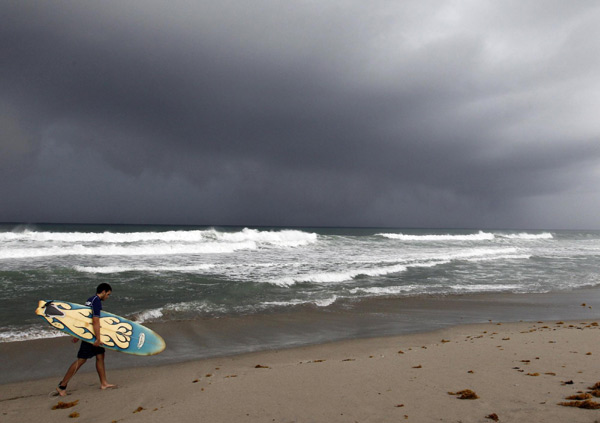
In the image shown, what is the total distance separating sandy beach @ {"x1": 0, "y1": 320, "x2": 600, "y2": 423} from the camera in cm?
412

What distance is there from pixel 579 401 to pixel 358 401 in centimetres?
241

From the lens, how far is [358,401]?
448 cm

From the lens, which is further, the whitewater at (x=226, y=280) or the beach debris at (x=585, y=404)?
the whitewater at (x=226, y=280)

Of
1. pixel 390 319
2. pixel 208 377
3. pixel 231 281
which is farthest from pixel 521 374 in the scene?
pixel 231 281

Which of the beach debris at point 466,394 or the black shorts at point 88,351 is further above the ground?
the beach debris at point 466,394

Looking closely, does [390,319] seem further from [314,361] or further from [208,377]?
[208,377]

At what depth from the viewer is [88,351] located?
19.0 ft

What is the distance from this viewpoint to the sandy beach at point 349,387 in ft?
13.5

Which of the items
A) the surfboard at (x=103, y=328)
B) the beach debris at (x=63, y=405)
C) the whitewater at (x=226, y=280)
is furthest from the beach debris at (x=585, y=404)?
the whitewater at (x=226, y=280)

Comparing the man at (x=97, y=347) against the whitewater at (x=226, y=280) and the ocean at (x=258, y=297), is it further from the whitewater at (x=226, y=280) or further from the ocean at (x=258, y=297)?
the whitewater at (x=226, y=280)

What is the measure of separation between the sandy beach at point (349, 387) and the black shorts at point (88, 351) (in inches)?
20.8

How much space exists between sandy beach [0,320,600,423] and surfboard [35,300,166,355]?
45 cm

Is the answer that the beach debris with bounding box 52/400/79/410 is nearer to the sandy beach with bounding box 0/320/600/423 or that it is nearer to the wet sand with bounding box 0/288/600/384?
the sandy beach with bounding box 0/320/600/423

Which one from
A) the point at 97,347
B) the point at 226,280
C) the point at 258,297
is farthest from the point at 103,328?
the point at 226,280
